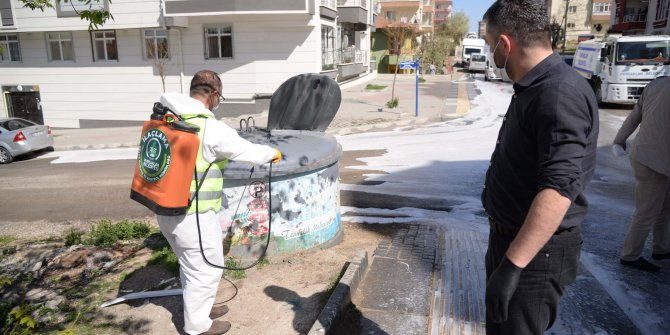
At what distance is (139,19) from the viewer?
824 inches

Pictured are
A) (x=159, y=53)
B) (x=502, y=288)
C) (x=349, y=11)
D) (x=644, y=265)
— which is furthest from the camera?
(x=349, y=11)

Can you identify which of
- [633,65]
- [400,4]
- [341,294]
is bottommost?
[341,294]

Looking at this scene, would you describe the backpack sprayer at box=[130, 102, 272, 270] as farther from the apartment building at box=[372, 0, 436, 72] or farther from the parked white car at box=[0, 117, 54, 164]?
the apartment building at box=[372, 0, 436, 72]

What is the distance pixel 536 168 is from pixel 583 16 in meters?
72.2

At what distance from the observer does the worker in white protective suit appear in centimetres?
299

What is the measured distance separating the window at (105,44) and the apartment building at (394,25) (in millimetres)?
23122

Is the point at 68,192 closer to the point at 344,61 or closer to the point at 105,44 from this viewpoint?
the point at 105,44

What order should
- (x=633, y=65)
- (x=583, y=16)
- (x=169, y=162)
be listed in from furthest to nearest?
(x=583, y=16) < (x=633, y=65) < (x=169, y=162)

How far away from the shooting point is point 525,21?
2.00 meters

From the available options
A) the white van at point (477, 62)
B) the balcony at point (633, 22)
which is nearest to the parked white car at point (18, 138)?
the white van at point (477, 62)

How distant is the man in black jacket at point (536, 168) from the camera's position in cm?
182

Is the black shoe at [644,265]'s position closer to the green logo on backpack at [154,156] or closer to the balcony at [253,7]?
the green logo on backpack at [154,156]

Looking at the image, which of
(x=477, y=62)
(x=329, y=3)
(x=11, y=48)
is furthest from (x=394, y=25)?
(x=11, y=48)

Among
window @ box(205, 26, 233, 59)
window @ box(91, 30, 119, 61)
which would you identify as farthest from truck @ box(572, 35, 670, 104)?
window @ box(91, 30, 119, 61)
